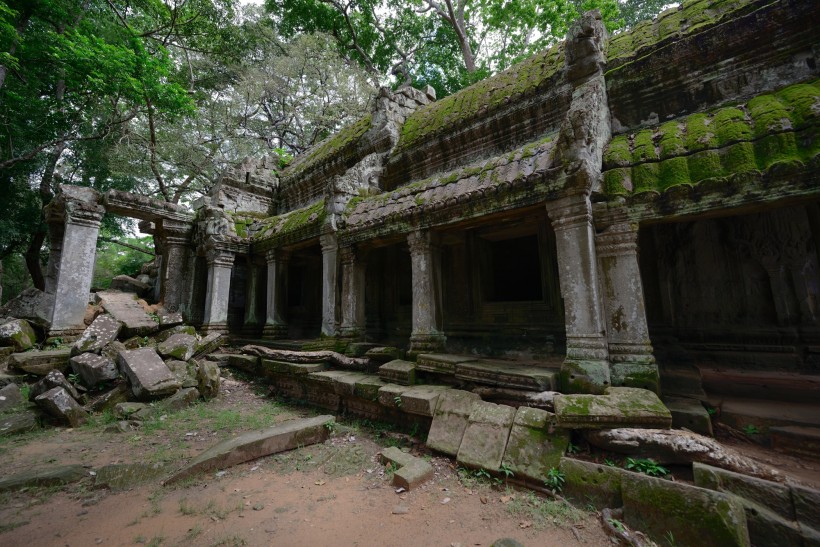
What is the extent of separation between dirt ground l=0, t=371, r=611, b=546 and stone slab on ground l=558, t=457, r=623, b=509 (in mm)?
126

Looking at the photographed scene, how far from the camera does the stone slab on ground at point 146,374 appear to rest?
541 cm

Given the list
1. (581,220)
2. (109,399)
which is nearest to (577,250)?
(581,220)

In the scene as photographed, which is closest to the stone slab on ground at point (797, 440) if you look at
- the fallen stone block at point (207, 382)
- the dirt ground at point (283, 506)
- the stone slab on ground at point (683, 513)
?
the stone slab on ground at point (683, 513)

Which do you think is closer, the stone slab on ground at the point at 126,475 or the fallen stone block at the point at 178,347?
the stone slab on ground at the point at 126,475

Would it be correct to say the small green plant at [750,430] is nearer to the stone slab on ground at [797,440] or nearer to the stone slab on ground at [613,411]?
the stone slab on ground at [797,440]

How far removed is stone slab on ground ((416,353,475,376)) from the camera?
4.55 m

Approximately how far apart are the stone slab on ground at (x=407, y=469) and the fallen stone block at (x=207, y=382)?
12.6 ft

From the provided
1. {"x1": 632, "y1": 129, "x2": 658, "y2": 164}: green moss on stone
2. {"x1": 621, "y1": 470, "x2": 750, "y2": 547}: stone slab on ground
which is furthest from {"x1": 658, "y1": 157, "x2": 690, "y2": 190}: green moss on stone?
{"x1": 621, "y1": 470, "x2": 750, "y2": 547}: stone slab on ground

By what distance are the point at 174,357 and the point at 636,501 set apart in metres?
7.45

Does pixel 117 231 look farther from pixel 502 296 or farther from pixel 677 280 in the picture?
pixel 677 280

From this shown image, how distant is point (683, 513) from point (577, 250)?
8.10 ft

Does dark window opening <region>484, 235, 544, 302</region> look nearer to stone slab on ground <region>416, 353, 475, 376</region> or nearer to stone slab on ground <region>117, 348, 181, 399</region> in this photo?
stone slab on ground <region>416, 353, 475, 376</region>

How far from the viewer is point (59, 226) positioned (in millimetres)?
8461

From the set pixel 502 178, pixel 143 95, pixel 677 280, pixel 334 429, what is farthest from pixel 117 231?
pixel 677 280
